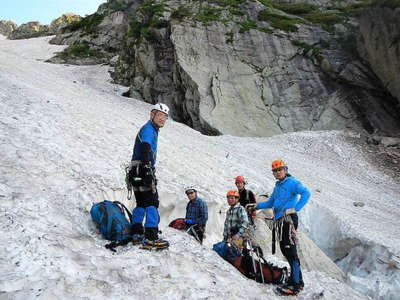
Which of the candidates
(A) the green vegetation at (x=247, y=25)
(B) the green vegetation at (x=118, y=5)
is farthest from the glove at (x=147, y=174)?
(B) the green vegetation at (x=118, y=5)

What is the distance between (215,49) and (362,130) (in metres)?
13.1

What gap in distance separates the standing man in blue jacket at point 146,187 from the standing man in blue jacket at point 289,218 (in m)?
2.31

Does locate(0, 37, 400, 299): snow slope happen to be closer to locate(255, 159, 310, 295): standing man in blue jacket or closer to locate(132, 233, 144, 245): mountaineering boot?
locate(132, 233, 144, 245): mountaineering boot

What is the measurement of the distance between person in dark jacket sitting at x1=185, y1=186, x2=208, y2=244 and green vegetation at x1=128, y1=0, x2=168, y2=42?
999 inches

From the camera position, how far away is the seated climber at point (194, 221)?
861 cm

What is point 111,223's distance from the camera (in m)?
6.46

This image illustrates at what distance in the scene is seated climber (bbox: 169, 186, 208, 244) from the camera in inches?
339

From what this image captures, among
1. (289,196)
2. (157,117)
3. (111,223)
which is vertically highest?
(157,117)

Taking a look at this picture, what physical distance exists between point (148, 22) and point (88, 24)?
3163 cm

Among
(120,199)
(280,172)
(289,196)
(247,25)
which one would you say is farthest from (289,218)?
(247,25)

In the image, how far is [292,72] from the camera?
29.2 meters

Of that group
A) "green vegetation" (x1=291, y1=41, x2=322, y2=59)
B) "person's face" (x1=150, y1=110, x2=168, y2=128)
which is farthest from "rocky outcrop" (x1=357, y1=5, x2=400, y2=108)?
"person's face" (x1=150, y1=110, x2=168, y2=128)

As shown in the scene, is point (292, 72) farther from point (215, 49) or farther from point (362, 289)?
point (362, 289)

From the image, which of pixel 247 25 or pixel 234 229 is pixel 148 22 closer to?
pixel 247 25
